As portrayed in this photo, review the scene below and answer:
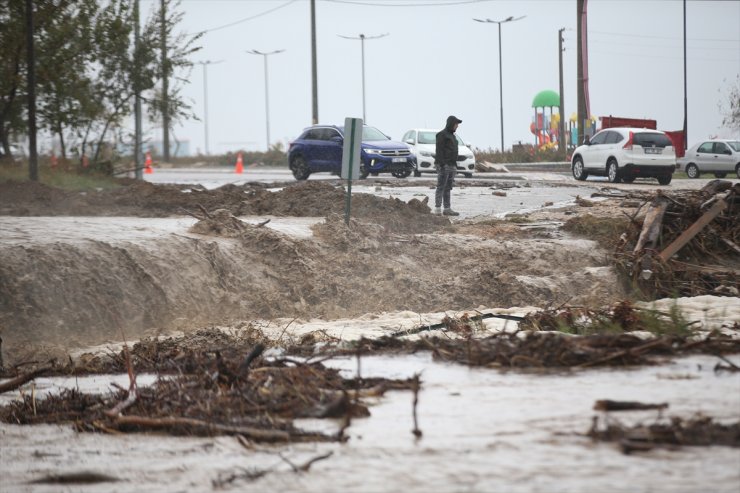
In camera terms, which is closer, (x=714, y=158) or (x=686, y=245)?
(x=686, y=245)

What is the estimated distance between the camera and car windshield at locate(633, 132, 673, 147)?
31455 millimetres

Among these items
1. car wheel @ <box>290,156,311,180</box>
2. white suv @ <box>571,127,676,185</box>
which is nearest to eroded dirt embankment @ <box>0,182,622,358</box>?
white suv @ <box>571,127,676,185</box>

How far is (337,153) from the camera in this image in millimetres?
34375

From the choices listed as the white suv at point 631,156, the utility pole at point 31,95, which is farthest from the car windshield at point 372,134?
the utility pole at point 31,95

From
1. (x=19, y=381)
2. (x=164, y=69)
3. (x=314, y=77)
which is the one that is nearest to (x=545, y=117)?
(x=314, y=77)

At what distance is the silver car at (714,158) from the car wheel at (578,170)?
687cm

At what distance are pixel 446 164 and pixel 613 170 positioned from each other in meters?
12.8

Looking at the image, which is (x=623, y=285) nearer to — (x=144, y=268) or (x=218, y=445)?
(x=144, y=268)

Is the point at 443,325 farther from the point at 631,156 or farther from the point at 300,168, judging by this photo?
the point at 300,168

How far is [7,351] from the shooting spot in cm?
1048

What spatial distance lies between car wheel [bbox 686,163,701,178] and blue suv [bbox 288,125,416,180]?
1105cm

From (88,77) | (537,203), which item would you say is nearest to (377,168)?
(88,77)

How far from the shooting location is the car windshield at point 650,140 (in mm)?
31455

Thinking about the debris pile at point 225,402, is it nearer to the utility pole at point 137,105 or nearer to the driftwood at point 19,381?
the driftwood at point 19,381
